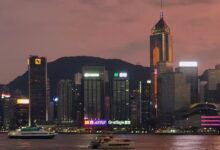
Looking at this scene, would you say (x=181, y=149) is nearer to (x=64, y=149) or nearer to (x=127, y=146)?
(x=127, y=146)

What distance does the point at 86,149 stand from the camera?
144625mm

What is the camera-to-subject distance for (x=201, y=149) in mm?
146125

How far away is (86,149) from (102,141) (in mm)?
6798

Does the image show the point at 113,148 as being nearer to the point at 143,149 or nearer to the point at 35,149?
the point at 143,149

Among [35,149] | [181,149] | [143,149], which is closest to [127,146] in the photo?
[143,149]

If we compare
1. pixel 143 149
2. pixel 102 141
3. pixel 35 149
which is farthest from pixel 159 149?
pixel 35 149

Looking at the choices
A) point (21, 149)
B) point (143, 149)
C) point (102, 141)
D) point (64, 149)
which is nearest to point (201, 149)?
point (143, 149)

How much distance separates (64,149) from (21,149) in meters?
10.5

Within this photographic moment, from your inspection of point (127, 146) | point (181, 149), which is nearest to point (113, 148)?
point (127, 146)

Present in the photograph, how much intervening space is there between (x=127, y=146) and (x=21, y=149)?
84.7ft

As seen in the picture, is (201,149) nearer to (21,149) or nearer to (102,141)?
(102,141)

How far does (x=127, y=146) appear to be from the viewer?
147 meters

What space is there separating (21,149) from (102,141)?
20.0m

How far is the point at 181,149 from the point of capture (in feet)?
486
